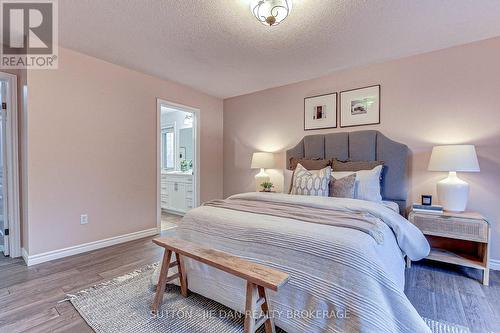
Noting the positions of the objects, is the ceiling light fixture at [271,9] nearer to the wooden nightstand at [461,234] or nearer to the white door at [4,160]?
the wooden nightstand at [461,234]

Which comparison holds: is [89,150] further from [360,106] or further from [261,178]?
[360,106]

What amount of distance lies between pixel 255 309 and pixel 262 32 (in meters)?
2.34

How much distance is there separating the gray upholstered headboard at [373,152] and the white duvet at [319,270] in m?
1.00

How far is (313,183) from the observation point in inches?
105

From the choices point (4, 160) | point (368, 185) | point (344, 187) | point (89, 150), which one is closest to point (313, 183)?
point (344, 187)

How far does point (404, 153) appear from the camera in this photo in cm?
279

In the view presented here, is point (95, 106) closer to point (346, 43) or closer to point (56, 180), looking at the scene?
point (56, 180)

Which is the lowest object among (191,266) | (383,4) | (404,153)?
(191,266)

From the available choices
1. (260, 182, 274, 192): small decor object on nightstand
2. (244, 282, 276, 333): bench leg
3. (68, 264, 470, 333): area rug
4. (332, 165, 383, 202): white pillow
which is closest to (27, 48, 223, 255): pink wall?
(68, 264, 470, 333): area rug

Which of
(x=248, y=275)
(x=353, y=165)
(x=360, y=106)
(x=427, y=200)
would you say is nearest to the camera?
(x=248, y=275)

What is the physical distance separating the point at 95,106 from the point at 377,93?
3576 millimetres

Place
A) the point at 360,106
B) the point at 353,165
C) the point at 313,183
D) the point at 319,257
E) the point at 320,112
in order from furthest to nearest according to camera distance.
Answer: the point at 320,112 < the point at 360,106 < the point at 353,165 < the point at 313,183 < the point at 319,257

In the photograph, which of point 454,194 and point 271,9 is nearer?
point 271,9

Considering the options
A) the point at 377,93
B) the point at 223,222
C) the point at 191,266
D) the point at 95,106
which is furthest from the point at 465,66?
the point at 95,106
